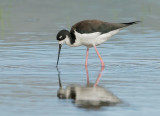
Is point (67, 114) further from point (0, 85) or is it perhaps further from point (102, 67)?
point (102, 67)

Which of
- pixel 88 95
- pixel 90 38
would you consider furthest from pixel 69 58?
pixel 88 95

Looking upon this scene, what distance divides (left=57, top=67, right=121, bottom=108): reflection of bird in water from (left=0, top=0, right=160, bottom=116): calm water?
0.13 meters

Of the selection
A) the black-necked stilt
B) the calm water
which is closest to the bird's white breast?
the black-necked stilt

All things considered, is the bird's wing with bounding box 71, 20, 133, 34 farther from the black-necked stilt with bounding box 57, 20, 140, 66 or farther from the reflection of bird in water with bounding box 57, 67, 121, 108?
the reflection of bird in water with bounding box 57, 67, 121, 108

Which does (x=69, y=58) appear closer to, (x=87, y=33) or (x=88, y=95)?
(x=87, y=33)

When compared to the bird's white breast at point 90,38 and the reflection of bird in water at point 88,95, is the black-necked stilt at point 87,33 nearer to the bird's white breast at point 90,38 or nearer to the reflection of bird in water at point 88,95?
the bird's white breast at point 90,38

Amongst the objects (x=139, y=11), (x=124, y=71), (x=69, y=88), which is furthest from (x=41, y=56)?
(x=139, y=11)

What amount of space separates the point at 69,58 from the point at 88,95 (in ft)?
11.8

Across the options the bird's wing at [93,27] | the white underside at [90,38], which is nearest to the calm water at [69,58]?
the white underside at [90,38]

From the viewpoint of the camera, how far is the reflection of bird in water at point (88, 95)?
8.01m

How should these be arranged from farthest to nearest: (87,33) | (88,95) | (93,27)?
(93,27), (87,33), (88,95)

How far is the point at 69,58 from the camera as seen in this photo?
12086mm

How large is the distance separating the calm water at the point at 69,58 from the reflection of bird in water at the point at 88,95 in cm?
13

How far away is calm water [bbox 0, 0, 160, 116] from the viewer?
7.95 meters
